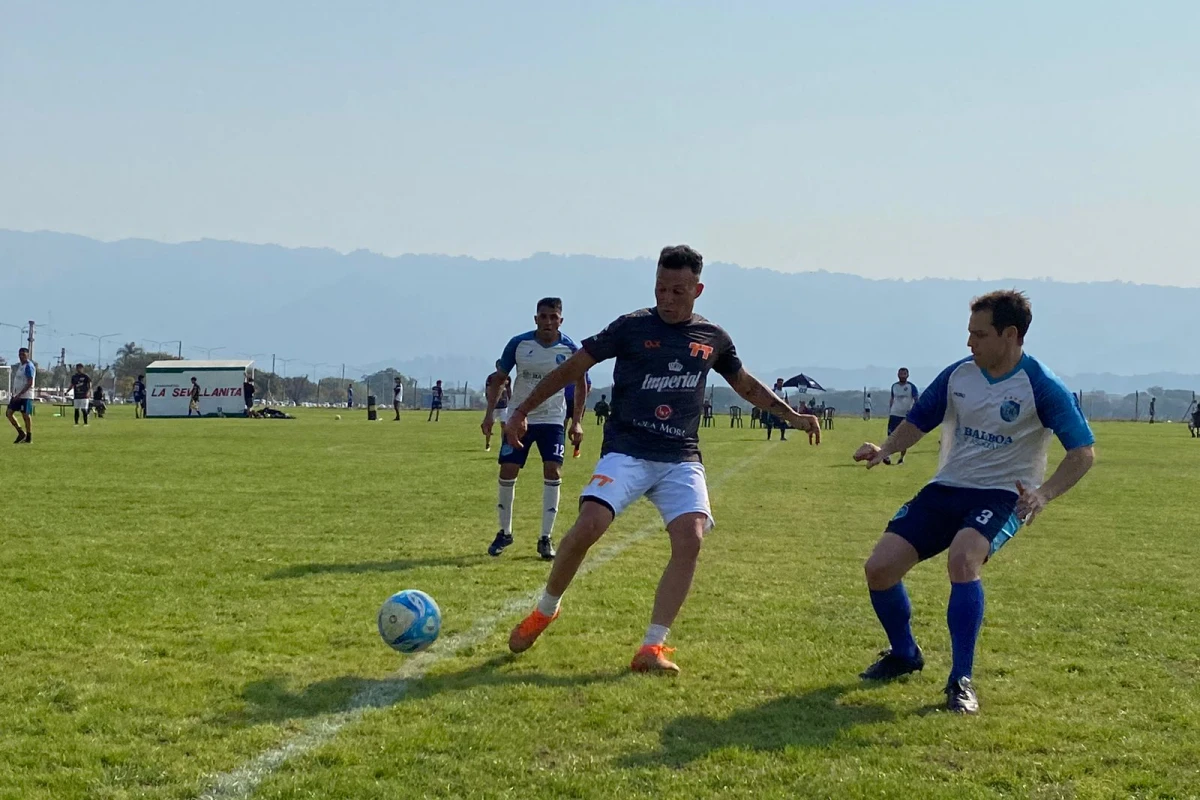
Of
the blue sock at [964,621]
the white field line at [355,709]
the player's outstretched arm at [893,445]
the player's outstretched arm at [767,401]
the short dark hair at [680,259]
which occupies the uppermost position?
the short dark hair at [680,259]

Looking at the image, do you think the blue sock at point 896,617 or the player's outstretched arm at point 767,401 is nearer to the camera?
the blue sock at point 896,617

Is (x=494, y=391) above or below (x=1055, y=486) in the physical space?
above

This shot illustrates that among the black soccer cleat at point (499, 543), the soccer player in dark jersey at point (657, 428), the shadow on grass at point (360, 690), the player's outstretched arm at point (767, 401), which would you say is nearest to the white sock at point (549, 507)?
the black soccer cleat at point (499, 543)

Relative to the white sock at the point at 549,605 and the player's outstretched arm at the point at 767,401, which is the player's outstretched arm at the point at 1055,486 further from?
the white sock at the point at 549,605

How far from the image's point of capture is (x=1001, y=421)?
17.9ft

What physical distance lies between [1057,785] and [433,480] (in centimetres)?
1355

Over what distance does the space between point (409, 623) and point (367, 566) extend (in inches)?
121

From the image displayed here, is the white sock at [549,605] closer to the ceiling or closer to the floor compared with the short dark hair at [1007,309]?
closer to the floor

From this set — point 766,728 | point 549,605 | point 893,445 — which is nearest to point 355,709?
point 549,605

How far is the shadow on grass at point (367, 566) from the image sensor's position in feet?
27.3

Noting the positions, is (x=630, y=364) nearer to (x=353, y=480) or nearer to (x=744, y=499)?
(x=744, y=499)

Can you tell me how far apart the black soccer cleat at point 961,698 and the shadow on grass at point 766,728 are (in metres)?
0.30

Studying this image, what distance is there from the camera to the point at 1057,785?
4.07 m

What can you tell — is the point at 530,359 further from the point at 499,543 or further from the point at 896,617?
the point at 896,617
